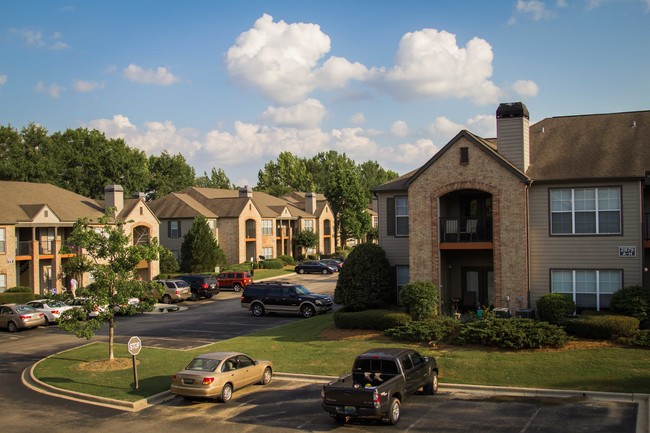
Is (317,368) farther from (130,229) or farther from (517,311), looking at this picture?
(130,229)

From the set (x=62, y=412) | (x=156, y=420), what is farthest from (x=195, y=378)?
(x=62, y=412)

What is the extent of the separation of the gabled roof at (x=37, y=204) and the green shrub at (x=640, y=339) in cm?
3728

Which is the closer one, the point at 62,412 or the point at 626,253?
Result: the point at 62,412

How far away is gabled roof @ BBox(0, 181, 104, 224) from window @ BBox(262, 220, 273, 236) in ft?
69.9

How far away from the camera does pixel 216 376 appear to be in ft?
60.0

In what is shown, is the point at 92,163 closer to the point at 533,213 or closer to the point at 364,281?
the point at 364,281

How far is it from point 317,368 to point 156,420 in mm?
6631

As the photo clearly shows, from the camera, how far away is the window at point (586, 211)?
2580 centimetres

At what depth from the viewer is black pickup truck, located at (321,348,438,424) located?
15062 mm

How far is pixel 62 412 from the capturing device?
17.9 metres

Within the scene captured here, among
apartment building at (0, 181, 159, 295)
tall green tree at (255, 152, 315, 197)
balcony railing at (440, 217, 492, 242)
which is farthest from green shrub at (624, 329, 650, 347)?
tall green tree at (255, 152, 315, 197)

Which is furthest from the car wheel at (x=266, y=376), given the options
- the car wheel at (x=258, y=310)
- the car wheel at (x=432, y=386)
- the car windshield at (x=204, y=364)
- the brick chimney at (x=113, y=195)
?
the brick chimney at (x=113, y=195)

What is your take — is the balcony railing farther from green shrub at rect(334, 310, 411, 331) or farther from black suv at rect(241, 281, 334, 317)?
black suv at rect(241, 281, 334, 317)

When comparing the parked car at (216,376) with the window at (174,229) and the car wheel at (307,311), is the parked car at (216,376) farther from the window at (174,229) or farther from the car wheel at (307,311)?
the window at (174,229)
